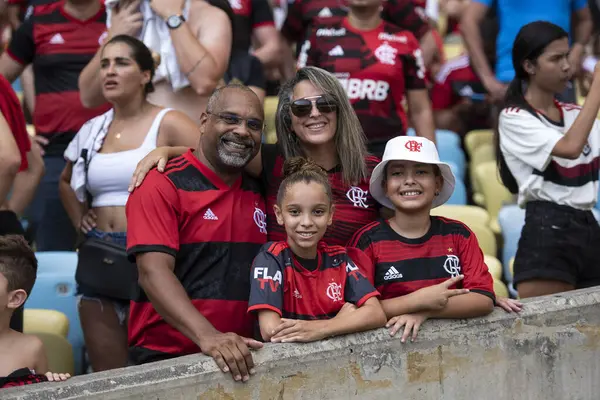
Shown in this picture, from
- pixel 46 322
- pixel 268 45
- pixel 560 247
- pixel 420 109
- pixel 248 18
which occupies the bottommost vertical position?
pixel 46 322

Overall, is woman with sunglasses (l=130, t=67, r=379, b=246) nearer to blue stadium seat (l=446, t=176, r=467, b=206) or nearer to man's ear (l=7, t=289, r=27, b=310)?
man's ear (l=7, t=289, r=27, b=310)

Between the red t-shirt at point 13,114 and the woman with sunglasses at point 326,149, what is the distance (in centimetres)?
68

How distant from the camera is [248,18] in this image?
7.00 m

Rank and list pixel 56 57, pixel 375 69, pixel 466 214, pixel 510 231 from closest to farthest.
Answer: pixel 375 69, pixel 510 231, pixel 466 214, pixel 56 57

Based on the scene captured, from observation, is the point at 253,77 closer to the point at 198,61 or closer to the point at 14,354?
the point at 198,61

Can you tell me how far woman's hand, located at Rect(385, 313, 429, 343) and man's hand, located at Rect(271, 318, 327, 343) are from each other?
287 millimetres

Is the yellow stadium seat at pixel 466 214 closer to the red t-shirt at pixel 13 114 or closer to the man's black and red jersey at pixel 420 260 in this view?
the man's black and red jersey at pixel 420 260

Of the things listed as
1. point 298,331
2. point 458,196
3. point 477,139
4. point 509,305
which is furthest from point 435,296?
point 477,139

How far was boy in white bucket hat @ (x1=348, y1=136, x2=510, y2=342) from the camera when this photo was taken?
12.4 ft

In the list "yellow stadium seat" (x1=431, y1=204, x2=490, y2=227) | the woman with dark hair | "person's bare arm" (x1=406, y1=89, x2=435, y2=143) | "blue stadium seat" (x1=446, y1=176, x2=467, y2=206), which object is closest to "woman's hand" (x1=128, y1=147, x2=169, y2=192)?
the woman with dark hair

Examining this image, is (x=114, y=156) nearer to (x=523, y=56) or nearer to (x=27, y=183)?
(x=27, y=183)

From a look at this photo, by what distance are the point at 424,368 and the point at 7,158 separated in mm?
1707

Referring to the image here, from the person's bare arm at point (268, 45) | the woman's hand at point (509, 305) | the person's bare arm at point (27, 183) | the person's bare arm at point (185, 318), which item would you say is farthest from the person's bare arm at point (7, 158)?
the person's bare arm at point (268, 45)

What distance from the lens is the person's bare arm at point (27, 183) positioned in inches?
197
